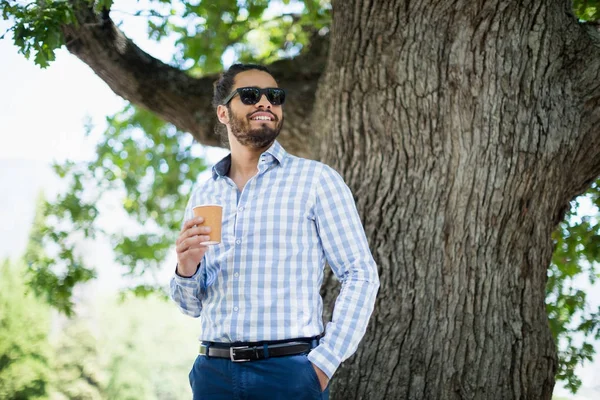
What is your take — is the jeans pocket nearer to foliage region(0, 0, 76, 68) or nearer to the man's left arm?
the man's left arm

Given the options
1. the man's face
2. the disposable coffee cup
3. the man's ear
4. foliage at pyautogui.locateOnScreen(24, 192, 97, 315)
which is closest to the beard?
the man's face

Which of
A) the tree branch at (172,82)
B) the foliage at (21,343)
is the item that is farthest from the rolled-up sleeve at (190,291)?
the foliage at (21,343)

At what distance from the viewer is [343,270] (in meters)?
3.07

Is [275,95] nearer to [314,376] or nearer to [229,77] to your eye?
[229,77]

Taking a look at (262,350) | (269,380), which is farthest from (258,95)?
(269,380)

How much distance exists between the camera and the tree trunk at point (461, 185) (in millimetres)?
4234

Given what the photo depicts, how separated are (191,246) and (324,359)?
688 mm

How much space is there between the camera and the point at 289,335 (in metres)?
2.91

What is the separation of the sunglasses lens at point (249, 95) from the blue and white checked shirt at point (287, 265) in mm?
286

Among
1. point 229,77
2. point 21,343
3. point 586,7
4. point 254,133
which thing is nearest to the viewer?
point 254,133

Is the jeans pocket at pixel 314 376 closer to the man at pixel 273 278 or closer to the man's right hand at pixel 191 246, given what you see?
the man at pixel 273 278

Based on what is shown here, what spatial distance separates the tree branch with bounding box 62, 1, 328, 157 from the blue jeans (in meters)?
3.01

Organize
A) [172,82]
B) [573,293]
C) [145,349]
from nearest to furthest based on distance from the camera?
[172,82] → [573,293] → [145,349]

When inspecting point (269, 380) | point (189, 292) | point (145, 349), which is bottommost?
point (269, 380)
